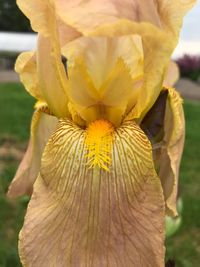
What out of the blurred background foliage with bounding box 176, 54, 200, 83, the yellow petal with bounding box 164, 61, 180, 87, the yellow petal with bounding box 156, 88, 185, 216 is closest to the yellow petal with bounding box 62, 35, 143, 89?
the yellow petal with bounding box 156, 88, 185, 216

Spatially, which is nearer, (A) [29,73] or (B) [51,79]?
(B) [51,79]

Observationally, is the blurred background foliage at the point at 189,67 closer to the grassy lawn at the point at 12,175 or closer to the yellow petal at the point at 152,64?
the grassy lawn at the point at 12,175

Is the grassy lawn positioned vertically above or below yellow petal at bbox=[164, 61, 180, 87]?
below

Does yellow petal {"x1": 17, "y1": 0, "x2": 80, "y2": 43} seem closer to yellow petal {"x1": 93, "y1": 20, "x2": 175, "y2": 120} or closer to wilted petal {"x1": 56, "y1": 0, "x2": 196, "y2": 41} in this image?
wilted petal {"x1": 56, "y1": 0, "x2": 196, "y2": 41}

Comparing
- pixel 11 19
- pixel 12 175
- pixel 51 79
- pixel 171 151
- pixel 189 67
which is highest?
pixel 51 79

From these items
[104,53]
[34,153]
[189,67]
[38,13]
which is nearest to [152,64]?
[104,53]

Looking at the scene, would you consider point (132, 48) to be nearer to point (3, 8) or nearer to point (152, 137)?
point (152, 137)

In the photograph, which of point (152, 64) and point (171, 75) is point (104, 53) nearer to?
point (152, 64)

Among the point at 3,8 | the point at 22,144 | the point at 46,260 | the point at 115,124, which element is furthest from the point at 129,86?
the point at 3,8
